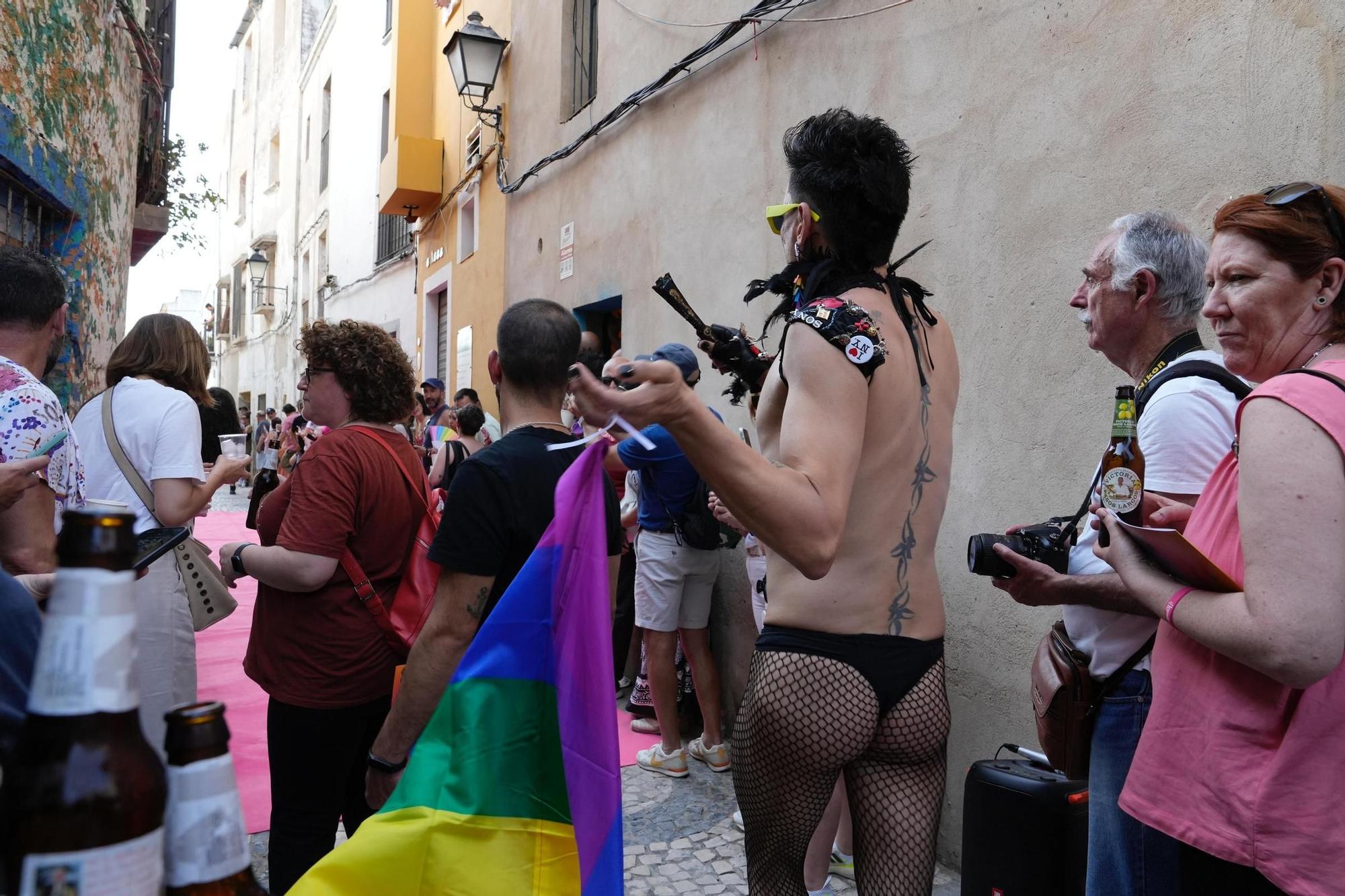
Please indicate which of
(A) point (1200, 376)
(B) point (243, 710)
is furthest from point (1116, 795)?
(B) point (243, 710)

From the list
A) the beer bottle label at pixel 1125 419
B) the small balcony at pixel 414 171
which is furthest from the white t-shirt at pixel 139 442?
the small balcony at pixel 414 171

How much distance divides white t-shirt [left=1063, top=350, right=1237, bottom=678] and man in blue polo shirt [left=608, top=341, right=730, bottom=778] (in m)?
2.62

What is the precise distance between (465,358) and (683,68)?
5.33 meters

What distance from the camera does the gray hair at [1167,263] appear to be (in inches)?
77.9

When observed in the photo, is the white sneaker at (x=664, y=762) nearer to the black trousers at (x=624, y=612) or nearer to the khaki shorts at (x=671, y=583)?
the khaki shorts at (x=671, y=583)

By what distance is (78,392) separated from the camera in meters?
5.04

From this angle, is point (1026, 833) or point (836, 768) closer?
point (836, 768)

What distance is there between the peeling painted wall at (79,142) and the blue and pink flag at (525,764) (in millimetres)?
3853

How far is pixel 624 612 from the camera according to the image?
18.0 feet

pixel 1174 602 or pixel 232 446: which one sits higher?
pixel 232 446

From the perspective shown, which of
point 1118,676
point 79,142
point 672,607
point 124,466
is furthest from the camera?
point 79,142

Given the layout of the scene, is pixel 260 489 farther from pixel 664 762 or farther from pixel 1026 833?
pixel 1026 833

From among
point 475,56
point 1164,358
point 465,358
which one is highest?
point 475,56

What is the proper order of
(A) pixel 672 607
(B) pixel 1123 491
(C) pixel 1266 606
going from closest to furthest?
(C) pixel 1266 606 < (B) pixel 1123 491 < (A) pixel 672 607
